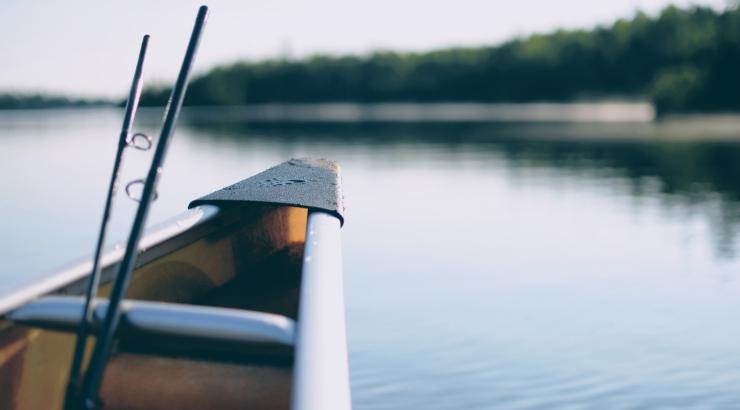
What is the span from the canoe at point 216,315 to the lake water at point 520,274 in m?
1.65

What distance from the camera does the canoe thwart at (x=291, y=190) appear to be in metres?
5.32

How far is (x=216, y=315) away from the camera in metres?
2.74

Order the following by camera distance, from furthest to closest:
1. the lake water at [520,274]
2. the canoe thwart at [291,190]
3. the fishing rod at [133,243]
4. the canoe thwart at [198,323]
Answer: the lake water at [520,274]
the canoe thwart at [291,190]
the canoe thwart at [198,323]
the fishing rod at [133,243]

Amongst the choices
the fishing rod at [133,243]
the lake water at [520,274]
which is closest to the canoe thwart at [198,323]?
the fishing rod at [133,243]

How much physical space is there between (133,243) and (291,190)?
325cm

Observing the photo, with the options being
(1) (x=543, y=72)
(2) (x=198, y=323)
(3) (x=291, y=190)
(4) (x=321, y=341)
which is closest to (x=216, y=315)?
(2) (x=198, y=323)

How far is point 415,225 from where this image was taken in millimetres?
15250

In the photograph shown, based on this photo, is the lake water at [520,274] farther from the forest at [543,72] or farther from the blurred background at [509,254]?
the forest at [543,72]

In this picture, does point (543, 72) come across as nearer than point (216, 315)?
No

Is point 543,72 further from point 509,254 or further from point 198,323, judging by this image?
A: point 198,323

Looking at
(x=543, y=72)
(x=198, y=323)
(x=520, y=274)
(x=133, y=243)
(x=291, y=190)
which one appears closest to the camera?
(x=133, y=243)

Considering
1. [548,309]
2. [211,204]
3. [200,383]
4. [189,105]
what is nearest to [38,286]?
[200,383]

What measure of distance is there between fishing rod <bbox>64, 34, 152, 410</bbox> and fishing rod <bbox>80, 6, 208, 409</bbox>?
6 cm

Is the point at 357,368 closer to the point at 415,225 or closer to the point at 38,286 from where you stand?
the point at 38,286
